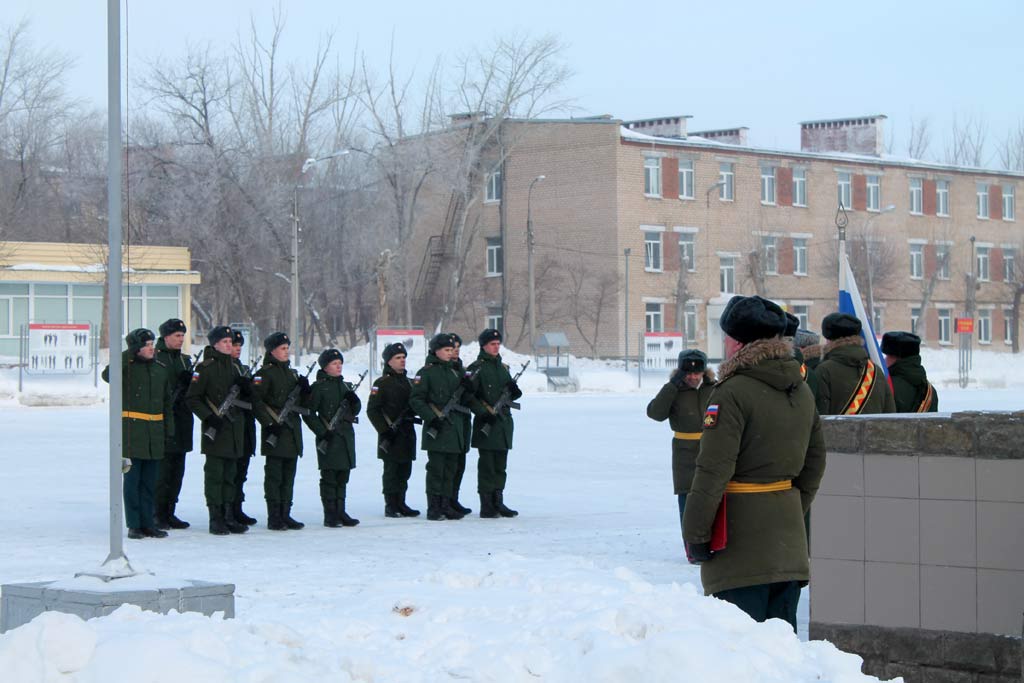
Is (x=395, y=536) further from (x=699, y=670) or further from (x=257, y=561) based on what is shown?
(x=699, y=670)

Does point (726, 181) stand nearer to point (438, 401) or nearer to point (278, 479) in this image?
point (438, 401)

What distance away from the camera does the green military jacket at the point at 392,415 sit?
13.9 m

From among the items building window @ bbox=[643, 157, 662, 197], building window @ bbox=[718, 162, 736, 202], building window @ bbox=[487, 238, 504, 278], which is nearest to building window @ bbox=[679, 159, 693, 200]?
building window @ bbox=[643, 157, 662, 197]

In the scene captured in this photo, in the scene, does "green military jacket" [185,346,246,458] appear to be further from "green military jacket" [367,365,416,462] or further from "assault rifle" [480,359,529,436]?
"assault rifle" [480,359,529,436]

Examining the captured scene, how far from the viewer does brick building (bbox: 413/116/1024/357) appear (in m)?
57.3

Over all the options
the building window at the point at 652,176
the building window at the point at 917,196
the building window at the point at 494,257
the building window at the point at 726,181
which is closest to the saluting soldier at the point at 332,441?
the building window at the point at 652,176

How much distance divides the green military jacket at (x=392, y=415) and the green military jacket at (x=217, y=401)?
1583mm

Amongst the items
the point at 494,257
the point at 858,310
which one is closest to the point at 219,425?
the point at 858,310

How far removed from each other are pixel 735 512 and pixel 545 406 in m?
28.7

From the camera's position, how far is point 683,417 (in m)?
11.3

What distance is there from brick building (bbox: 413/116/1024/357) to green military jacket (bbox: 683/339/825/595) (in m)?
50.8

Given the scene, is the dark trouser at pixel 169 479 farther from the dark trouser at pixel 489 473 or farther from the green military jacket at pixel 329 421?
the dark trouser at pixel 489 473

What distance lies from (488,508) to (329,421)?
1853 mm

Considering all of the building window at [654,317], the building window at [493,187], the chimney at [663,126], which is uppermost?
the chimney at [663,126]
